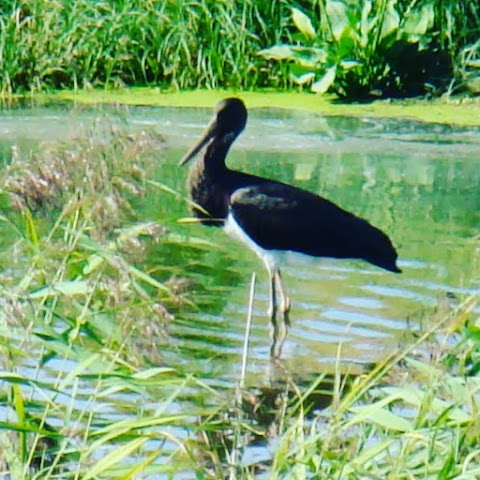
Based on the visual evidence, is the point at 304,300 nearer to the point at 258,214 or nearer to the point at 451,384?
the point at 258,214

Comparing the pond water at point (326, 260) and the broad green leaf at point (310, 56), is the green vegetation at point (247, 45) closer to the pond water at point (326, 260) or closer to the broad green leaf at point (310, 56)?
the broad green leaf at point (310, 56)

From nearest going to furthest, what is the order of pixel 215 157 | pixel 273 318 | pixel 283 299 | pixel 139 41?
pixel 273 318, pixel 283 299, pixel 215 157, pixel 139 41

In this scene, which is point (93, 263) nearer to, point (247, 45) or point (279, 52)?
point (279, 52)

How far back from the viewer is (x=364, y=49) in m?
12.1

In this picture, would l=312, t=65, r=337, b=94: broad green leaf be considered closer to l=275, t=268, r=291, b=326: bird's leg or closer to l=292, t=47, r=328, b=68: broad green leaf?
l=292, t=47, r=328, b=68: broad green leaf

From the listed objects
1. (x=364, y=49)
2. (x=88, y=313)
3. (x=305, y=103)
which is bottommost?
(x=305, y=103)

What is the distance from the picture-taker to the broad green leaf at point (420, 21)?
1225cm

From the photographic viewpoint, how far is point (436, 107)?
12117mm

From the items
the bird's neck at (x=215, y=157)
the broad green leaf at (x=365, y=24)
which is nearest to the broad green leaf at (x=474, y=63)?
the broad green leaf at (x=365, y=24)

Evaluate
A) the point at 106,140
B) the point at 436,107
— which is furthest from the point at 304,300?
the point at 436,107

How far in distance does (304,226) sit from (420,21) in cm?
555

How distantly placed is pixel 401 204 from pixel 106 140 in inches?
208

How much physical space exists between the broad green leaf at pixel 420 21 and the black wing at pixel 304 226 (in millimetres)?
5369

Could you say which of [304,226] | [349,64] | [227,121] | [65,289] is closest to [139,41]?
[349,64]
